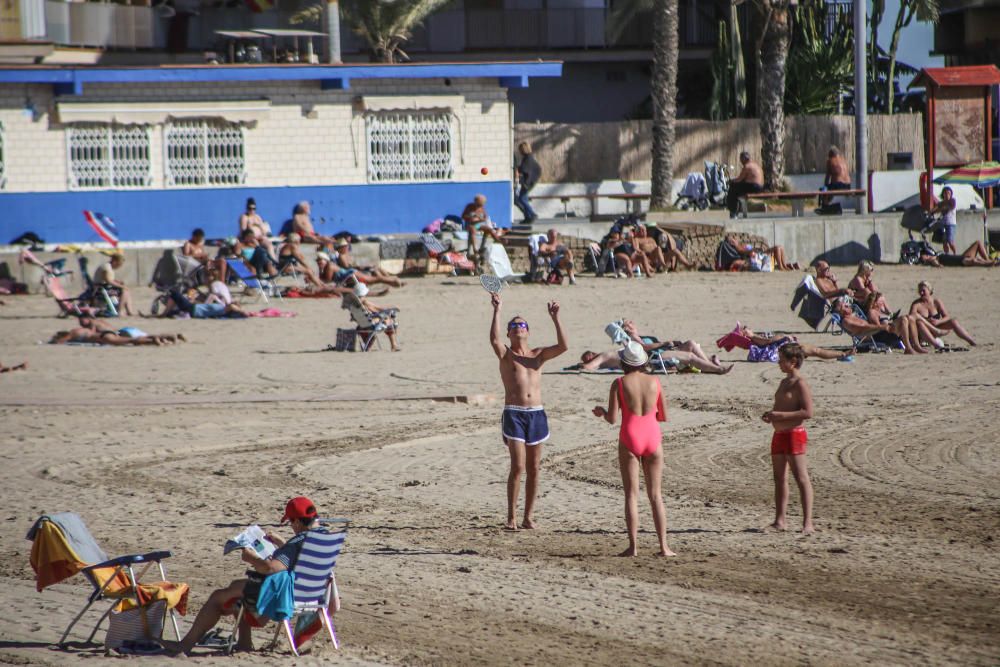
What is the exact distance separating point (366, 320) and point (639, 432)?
9.82 meters

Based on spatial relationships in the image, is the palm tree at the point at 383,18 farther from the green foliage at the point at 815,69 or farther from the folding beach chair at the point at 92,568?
the folding beach chair at the point at 92,568

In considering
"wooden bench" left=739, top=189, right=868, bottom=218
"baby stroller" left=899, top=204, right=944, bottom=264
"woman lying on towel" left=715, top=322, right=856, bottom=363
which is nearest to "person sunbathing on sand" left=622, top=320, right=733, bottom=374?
"woman lying on towel" left=715, top=322, right=856, bottom=363

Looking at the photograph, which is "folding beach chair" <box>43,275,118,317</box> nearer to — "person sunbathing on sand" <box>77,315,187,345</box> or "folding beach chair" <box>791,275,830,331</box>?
"person sunbathing on sand" <box>77,315,187,345</box>

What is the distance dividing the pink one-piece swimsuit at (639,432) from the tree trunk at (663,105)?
872 inches

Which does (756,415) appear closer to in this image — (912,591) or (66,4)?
(912,591)

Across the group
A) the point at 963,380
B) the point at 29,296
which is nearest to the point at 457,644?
the point at 963,380

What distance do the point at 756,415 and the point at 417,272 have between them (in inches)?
538

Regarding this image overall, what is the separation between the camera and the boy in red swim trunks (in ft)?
31.6

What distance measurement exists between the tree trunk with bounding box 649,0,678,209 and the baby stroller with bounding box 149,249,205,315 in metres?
10.5

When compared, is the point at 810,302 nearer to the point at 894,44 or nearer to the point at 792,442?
the point at 792,442

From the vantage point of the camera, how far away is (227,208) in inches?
1094

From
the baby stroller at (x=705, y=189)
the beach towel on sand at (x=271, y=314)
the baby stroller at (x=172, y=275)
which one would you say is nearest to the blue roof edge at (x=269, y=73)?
the baby stroller at (x=172, y=275)

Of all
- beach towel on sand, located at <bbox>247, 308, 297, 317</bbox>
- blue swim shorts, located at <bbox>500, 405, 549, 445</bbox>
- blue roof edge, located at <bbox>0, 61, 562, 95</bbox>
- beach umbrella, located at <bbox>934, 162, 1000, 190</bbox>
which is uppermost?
blue roof edge, located at <bbox>0, 61, 562, 95</bbox>

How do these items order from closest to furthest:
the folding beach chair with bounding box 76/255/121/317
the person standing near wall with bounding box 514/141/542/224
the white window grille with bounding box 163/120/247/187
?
1. the folding beach chair with bounding box 76/255/121/317
2. the white window grille with bounding box 163/120/247/187
3. the person standing near wall with bounding box 514/141/542/224
